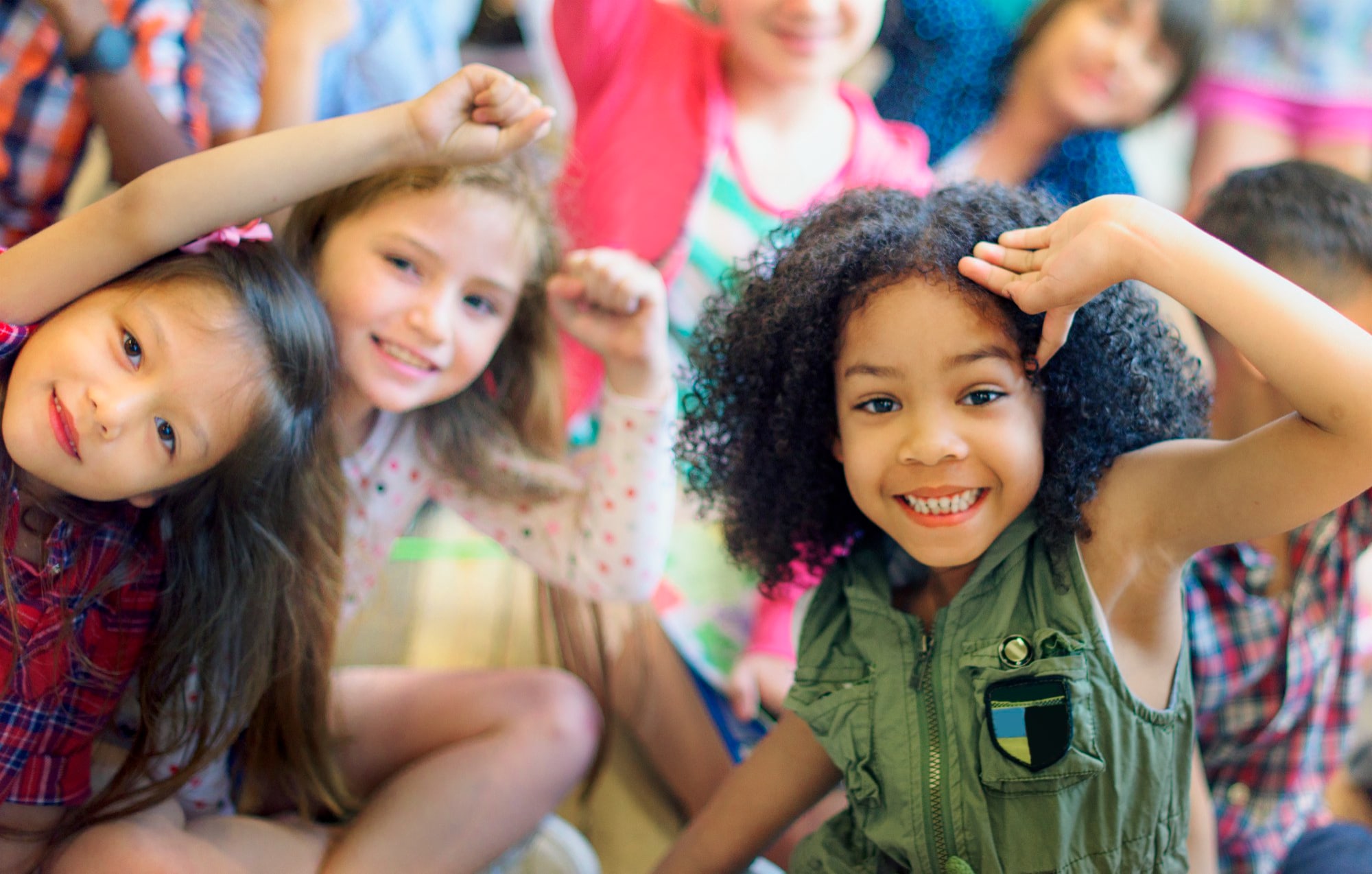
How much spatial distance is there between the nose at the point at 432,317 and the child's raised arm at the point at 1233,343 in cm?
48

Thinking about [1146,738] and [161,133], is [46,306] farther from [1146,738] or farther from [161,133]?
[1146,738]

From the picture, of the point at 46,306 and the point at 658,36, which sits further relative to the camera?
the point at 658,36

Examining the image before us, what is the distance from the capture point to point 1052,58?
1.46 m

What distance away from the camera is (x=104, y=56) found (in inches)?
37.5

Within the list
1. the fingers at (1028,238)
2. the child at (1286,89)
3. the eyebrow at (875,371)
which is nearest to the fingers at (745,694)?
the eyebrow at (875,371)

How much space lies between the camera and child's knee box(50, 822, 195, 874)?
0.83 meters

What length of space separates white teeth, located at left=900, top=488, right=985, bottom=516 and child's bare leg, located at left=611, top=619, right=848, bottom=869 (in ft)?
1.59

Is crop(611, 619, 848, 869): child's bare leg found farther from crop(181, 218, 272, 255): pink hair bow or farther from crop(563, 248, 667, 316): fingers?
crop(181, 218, 272, 255): pink hair bow

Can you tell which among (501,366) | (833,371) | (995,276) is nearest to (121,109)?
(501,366)

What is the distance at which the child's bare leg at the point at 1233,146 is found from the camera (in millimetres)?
1586

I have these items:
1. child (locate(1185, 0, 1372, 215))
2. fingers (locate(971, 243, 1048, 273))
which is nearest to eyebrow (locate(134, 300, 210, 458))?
fingers (locate(971, 243, 1048, 273))

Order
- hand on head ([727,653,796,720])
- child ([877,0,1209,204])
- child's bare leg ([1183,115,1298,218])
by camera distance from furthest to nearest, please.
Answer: child's bare leg ([1183,115,1298,218]) < child ([877,0,1209,204]) < hand on head ([727,653,796,720])

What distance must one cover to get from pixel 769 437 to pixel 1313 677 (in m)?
0.62

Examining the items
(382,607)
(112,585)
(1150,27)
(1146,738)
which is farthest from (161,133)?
(1150,27)
